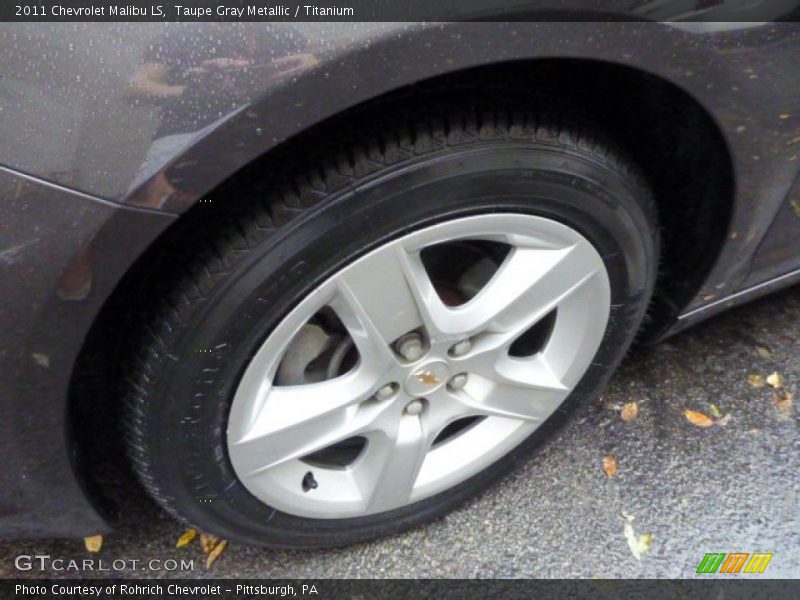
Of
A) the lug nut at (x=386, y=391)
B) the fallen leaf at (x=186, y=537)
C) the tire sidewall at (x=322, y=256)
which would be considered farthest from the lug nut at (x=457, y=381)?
the fallen leaf at (x=186, y=537)

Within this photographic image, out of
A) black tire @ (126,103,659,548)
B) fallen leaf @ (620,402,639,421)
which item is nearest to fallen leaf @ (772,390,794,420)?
fallen leaf @ (620,402,639,421)

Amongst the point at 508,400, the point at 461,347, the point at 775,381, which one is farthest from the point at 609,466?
the point at 461,347

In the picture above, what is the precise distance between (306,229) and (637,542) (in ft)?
→ 3.61

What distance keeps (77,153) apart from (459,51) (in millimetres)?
516

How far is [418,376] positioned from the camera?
1.50 meters

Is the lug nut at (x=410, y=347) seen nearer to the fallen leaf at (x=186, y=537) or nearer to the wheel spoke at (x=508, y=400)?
the wheel spoke at (x=508, y=400)

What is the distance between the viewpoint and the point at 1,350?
1.14 meters

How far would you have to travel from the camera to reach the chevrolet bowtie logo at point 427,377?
1.50 m

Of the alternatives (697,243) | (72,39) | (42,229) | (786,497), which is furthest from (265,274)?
(786,497)

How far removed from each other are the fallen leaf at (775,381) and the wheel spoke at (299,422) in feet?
3.85

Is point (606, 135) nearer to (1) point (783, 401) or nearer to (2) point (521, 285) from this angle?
(2) point (521, 285)

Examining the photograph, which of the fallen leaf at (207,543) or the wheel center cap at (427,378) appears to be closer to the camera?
the wheel center cap at (427,378)

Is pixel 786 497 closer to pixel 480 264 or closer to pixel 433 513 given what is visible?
pixel 433 513

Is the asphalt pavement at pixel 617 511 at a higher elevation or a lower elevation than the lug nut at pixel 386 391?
lower
